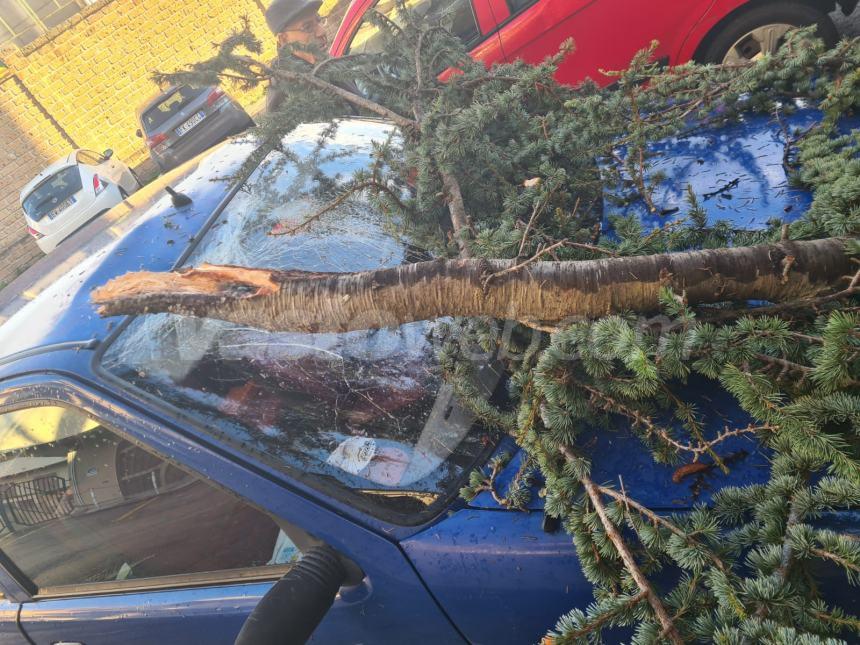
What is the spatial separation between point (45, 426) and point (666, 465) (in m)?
2.00

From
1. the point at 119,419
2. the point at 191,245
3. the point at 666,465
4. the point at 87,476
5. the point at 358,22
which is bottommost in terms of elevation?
the point at 666,465

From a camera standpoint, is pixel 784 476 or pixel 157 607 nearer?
pixel 784 476

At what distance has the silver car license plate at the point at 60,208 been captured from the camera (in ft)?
26.4

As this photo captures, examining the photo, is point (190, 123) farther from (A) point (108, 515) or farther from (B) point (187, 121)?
(A) point (108, 515)

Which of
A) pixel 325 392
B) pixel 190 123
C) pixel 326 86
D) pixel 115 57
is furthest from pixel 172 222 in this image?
pixel 115 57

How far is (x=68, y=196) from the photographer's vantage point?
8.04 metres

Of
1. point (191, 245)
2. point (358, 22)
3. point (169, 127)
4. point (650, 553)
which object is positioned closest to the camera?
point (650, 553)

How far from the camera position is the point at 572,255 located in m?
1.79

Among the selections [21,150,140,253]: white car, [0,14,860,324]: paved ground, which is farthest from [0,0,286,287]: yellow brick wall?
[21,150,140,253]: white car

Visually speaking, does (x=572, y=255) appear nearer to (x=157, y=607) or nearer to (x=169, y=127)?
(x=157, y=607)

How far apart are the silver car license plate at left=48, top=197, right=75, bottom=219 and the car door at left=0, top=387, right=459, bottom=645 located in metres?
7.66

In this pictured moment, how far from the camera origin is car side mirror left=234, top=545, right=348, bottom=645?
4.25 feet

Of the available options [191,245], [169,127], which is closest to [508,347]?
[191,245]

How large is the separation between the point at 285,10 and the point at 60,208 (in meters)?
5.02
